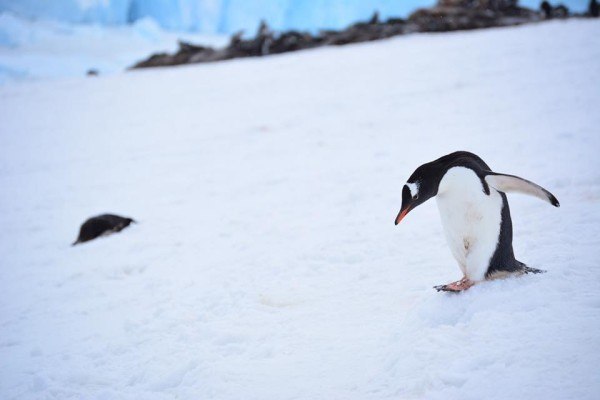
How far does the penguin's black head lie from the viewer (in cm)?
147

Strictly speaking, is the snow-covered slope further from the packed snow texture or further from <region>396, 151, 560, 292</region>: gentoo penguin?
<region>396, 151, 560, 292</region>: gentoo penguin

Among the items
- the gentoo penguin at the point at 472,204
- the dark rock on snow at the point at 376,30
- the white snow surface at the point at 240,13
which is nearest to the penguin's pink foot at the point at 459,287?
the gentoo penguin at the point at 472,204

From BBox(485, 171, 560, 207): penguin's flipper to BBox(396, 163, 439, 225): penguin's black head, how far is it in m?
0.20

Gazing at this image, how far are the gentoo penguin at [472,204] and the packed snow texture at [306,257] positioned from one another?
88mm

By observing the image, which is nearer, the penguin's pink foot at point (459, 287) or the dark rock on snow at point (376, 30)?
the penguin's pink foot at point (459, 287)

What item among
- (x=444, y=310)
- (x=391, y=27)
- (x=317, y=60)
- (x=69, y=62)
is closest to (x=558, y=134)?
(x=444, y=310)

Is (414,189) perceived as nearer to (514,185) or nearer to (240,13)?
(514,185)

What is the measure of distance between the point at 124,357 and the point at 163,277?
0.92 m

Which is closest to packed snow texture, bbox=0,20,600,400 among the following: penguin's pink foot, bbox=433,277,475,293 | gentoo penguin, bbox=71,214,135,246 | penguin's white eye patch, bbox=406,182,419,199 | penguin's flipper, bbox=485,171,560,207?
penguin's pink foot, bbox=433,277,475,293

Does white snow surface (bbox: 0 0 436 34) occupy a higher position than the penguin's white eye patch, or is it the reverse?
white snow surface (bbox: 0 0 436 34)

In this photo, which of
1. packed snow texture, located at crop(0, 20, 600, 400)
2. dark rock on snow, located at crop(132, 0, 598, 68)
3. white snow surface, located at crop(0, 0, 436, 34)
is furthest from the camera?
white snow surface, located at crop(0, 0, 436, 34)

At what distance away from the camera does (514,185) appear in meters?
1.48

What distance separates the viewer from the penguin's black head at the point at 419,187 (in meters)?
1.47

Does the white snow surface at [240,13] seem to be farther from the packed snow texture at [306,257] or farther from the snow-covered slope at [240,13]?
the packed snow texture at [306,257]
